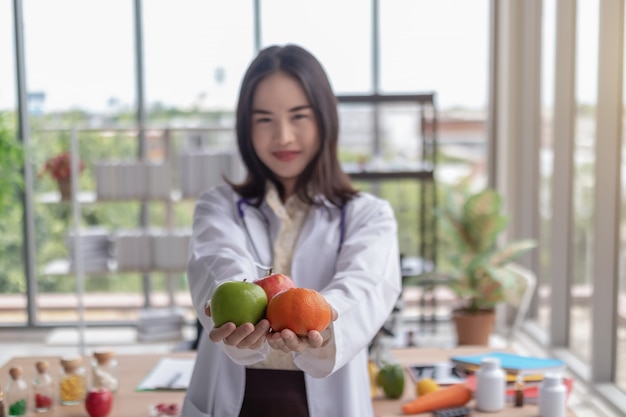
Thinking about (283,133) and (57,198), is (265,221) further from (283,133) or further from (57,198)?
(57,198)

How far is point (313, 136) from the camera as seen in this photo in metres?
1.96

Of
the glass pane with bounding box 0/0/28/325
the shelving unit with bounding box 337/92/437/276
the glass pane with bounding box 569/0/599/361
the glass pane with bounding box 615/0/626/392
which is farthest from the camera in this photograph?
the glass pane with bounding box 0/0/28/325

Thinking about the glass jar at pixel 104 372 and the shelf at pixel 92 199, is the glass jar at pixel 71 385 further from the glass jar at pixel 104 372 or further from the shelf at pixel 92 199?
the shelf at pixel 92 199

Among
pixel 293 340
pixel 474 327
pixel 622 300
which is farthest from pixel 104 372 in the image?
pixel 474 327

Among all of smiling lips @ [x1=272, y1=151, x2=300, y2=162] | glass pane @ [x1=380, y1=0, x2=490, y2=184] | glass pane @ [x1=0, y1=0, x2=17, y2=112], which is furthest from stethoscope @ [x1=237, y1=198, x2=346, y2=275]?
glass pane @ [x1=0, y1=0, x2=17, y2=112]

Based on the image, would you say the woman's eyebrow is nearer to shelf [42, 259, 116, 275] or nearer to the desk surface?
the desk surface

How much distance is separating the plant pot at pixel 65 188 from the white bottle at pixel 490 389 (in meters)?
Answer: 4.33

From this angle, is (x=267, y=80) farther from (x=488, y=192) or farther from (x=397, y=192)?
(x=397, y=192)

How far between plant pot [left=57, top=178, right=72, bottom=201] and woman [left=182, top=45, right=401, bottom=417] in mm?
4306

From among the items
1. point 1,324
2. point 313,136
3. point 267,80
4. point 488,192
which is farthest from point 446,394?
point 1,324

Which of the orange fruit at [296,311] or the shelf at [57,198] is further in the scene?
the shelf at [57,198]

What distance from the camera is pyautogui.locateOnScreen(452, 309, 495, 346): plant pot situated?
5.30 m

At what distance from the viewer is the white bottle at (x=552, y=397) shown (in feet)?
7.36

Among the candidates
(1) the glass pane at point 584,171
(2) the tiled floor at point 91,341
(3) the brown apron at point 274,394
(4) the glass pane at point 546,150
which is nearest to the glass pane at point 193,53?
(2) the tiled floor at point 91,341
